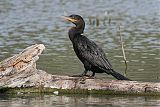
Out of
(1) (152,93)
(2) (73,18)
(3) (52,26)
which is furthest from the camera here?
(3) (52,26)

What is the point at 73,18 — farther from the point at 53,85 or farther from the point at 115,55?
the point at 115,55

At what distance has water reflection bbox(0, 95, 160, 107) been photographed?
37.7 ft

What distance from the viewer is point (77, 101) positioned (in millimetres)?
11914

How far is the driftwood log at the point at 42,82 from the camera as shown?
39.6 ft

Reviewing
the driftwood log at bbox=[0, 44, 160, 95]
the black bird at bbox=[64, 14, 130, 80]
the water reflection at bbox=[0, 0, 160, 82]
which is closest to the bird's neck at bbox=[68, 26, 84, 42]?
the black bird at bbox=[64, 14, 130, 80]

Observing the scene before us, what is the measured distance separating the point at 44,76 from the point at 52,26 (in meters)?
14.6

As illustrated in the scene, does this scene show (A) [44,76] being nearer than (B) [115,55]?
Yes

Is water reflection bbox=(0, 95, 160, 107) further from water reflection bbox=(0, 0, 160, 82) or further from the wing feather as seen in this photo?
water reflection bbox=(0, 0, 160, 82)

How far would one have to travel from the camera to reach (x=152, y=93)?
12039 millimetres

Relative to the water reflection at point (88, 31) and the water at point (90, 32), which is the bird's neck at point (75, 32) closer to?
the water at point (90, 32)

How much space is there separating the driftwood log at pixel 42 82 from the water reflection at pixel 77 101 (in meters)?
0.16

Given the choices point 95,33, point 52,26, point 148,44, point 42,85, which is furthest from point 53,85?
point 52,26

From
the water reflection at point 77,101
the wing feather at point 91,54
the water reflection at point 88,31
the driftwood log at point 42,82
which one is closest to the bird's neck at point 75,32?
the wing feather at point 91,54

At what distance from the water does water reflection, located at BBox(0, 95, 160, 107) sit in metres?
0.02
